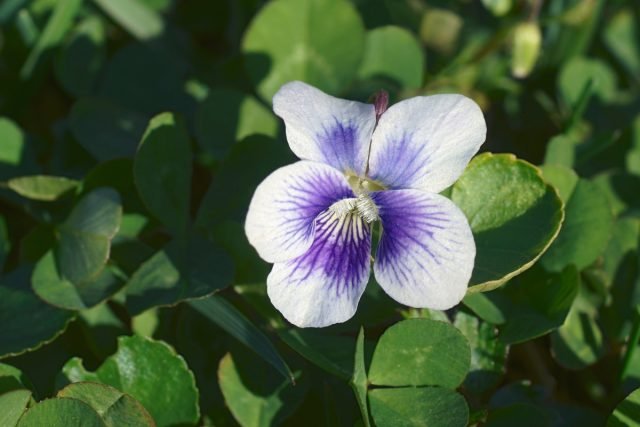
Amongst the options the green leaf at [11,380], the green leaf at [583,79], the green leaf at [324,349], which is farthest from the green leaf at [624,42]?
the green leaf at [11,380]

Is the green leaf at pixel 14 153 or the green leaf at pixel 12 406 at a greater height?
the green leaf at pixel 14 153

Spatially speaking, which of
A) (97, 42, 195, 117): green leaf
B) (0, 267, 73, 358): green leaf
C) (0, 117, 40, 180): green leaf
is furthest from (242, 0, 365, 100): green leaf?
(0, 267, 73, 358): green leaf

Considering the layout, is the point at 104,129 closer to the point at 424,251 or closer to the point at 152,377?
the point at 152,377

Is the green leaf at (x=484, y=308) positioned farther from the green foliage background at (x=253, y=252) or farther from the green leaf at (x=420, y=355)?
the green leaf at (x=420, y=355)

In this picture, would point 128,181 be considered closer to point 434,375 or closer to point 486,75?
point 434,375

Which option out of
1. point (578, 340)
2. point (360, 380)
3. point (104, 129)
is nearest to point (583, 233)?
point (578, 340)

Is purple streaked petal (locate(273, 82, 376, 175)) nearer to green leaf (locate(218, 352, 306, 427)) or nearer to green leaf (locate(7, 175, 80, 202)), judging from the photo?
green leaf (locate(218, 352, 306, 427))

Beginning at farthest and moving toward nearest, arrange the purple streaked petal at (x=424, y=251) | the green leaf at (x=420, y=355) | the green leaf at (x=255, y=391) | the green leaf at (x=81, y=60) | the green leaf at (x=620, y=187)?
the green leaf at (x=81, y=60) < the green leaf at (x=620, y=187) < the green leaf at (x=255, y=391) < the green leaf at (x=420, y=355) < the purple streaked petal at (x=424, y=251)
